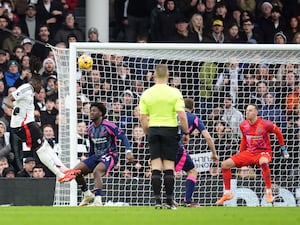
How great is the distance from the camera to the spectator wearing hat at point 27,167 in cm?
2094

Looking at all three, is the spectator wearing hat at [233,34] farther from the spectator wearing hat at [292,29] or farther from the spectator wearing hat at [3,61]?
the spectator wearing hat at [3,61]

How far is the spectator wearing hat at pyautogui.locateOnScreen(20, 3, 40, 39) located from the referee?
8261 mm

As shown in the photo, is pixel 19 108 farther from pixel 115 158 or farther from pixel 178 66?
pixel 178 66

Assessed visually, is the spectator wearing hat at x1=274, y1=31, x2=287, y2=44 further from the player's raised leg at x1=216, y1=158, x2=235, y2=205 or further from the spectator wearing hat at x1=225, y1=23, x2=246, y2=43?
the player's raised leg at x1=216, y1=158, x2=235, y2=205

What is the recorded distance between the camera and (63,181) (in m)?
18.4

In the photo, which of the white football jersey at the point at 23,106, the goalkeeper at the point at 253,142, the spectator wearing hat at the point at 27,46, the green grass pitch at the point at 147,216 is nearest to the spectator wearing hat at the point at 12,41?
the spectator wearing hat at the point at 27,46

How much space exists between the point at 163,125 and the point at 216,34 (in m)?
9.06

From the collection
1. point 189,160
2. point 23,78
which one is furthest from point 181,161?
point 23,78

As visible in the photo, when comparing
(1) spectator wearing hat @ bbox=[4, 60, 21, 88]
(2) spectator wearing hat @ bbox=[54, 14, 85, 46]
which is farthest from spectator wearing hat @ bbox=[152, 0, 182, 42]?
(1) spectator wearing hat @ bbox=[4, 60, 21, 88]

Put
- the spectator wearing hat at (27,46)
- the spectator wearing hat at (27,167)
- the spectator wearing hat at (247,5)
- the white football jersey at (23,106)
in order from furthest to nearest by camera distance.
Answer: the spectator wearing hat at (247,5) → the spectator wearing hat at (27,46) → the spectator wearing hat at (27,167) → the white football jersey at (23,106)

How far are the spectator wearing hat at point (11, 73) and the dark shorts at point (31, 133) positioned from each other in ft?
12.2

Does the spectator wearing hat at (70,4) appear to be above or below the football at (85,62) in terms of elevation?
above

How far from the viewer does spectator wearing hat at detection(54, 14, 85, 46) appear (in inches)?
932

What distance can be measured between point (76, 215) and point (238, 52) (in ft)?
23.8
